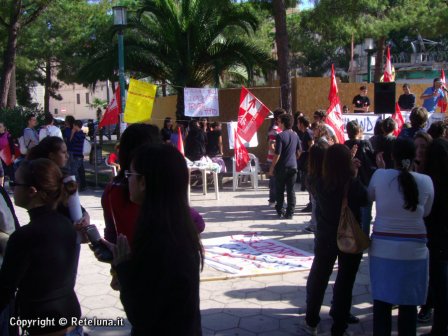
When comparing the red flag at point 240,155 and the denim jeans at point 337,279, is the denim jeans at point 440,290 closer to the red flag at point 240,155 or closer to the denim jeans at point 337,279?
the denim jeans at point 337,279

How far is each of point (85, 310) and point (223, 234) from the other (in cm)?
317

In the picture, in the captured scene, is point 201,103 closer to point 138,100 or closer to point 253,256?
point 138,100

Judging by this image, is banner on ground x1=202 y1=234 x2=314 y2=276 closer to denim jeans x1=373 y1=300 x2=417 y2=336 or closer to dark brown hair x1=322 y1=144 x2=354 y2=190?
dark brown hair x1=322 y1=144 x2=354 y2=190

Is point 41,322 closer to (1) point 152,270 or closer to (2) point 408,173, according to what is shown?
(1) point 152,270

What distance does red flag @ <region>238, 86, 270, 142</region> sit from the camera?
34.1 ft

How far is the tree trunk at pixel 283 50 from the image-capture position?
44.9 feet

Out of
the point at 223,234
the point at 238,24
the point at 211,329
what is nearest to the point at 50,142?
the point at 211,329

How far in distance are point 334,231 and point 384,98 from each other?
6.29 m

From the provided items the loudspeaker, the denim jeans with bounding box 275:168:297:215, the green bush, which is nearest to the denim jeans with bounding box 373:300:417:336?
the denim jeans with bounding box 275:168:297:215

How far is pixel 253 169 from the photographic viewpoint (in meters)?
12.0

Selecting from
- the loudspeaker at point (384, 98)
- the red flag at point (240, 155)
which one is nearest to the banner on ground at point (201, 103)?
the red flag at point (240, 155)

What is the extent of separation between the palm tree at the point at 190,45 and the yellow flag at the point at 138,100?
268 inches

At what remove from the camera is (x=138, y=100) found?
9.33 m

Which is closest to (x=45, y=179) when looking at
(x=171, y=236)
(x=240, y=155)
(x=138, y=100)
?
(x=171, y=236)
